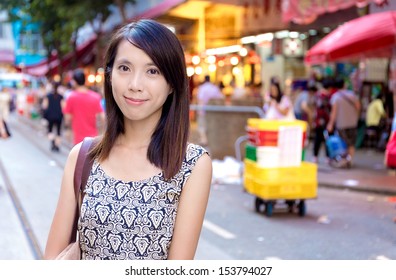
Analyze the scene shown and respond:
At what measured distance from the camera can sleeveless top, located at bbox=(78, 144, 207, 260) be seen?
6.82ft

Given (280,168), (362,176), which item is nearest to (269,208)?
(280,168)

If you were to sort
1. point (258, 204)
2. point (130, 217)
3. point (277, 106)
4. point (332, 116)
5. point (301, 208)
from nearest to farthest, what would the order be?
point (130, 217) < point (301, 208) < point (258, 204) < point (277, 106) < point (332, 116)

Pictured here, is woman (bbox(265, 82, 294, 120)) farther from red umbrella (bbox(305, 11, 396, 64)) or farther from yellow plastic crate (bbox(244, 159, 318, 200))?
yellow plastic crate (bbox(244, 159, 318, 200))

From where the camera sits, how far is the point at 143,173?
7.06 feet

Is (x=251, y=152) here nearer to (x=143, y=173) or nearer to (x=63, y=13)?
(x=143, y=173)

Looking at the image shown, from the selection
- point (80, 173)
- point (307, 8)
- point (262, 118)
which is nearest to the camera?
point (80, 173)

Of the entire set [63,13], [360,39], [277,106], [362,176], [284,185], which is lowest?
[362,176]

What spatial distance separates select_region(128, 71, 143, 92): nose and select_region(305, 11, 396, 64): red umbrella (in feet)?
33.1

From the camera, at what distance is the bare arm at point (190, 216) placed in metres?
2.11

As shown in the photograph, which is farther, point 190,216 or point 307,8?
point 307,8

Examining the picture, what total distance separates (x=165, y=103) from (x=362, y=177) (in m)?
11.0

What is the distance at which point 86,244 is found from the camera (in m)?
2.15

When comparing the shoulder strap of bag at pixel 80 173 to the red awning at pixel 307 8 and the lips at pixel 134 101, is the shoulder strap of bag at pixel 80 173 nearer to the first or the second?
the lips at pixel 134 101
